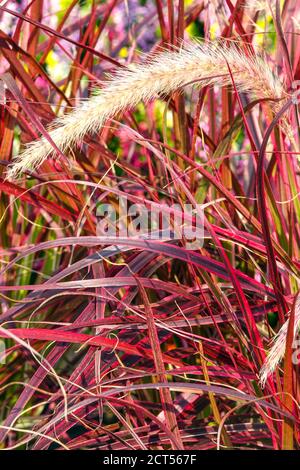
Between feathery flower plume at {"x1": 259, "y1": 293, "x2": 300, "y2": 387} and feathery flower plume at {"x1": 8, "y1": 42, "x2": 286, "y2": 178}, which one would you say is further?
feathery flower plume at {"x1": 8, "y1": 42, "x2": 286, "y2": 178}

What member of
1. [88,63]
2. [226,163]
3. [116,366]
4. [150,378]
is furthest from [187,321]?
[88,63]

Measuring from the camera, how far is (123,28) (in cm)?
228

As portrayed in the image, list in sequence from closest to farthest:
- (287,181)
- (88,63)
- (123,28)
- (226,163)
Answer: (287,181) → (226,163) → (88,63) → (123,28)

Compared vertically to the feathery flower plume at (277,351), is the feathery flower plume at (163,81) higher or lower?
higher

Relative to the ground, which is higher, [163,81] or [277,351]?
[163,81]

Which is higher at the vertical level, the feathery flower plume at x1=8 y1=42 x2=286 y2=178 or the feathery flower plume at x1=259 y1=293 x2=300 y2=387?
the feathery flower plume at x1=8 y1=42 x2=286 y2=178

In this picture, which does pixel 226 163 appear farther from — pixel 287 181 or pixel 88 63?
pixel 88 63

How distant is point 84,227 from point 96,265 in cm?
17

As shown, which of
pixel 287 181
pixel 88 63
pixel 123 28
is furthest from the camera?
pixel 123 28

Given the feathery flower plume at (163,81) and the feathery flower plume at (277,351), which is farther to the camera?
the feathery flower plume at (163,81)

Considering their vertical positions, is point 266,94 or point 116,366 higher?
point 266,94

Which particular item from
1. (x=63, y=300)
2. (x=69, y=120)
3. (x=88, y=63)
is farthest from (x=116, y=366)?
(x=88, y=63)

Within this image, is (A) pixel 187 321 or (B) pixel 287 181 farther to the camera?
(B) pixel 287 181
